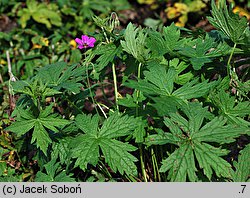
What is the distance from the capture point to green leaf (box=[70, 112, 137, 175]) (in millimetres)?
2279

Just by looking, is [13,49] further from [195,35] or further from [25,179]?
[195,35]

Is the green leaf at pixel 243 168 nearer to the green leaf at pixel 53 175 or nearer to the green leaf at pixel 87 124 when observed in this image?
the green leaf at pixel 87 124

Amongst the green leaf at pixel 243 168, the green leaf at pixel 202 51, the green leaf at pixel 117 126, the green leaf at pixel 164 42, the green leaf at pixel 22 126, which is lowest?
the green leaf at pixel 243 168

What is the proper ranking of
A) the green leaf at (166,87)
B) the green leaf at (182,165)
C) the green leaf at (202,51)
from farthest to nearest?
the green leaf at (202,51), the green leaf at (166,87), the green leaf at (182,165)

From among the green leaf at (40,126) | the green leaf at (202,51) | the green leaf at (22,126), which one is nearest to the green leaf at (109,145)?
the green leaf at (40,126)

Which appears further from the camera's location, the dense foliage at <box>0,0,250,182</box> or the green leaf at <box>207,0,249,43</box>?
the green leaf at <box>207,0,249,43</box>

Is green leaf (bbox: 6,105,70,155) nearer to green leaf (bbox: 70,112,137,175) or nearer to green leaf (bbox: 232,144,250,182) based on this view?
green leaf (bbox: 70,112,137,175)

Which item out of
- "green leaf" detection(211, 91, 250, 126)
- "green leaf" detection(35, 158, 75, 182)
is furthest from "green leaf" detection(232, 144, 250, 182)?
"green leaf" detection(35, 158, 75, 182)

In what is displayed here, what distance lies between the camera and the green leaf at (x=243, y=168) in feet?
7.64

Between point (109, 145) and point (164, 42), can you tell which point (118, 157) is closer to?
point (109, 145)

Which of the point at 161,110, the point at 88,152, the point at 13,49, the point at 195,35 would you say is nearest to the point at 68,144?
the point at 88,152

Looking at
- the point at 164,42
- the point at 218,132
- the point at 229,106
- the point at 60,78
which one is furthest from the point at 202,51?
the point at 60,78

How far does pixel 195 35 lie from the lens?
287 centimetres

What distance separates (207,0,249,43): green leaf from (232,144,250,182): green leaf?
0.53 m
